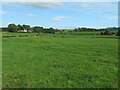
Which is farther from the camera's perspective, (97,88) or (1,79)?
(1,79)

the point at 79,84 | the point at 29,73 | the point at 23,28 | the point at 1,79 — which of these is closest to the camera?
the point at 79,84

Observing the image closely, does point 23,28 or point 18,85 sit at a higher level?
point 23,28

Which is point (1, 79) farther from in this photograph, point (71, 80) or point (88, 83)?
point (88, 83)

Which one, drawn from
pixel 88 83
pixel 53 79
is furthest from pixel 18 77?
pixel 88 83

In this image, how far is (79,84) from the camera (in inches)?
232

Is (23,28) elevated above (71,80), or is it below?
above

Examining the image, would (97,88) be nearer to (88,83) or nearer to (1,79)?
(88,83)

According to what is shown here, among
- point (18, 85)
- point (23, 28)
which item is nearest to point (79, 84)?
point (18, 85)

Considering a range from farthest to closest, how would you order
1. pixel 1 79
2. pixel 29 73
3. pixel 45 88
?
pixel 29 73, pixel 1 79, pixel 45 88

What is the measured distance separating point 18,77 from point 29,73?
0.75 meters

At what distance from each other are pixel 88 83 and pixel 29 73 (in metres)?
2.79

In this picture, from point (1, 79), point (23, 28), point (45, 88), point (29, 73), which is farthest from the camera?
point (23, 28)

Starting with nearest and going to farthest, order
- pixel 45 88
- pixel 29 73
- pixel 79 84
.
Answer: pixel 45 88 < pixel 79 84 < pixel 29 73

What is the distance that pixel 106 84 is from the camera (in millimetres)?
5961
